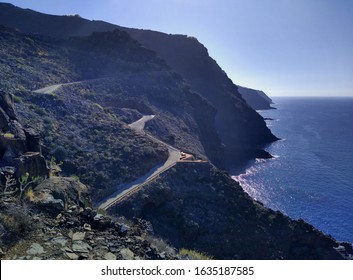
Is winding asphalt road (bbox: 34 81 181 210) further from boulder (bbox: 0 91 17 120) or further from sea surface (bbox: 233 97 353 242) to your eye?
sea surface (bbox: 233 97 353 242)

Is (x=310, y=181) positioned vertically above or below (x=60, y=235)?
below

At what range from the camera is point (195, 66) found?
9044 cm

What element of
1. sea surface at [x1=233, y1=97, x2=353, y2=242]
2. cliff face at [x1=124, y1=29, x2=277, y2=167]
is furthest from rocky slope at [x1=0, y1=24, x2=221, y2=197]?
cliff face at [x1=124, y1=29, x2=277, y2=167]

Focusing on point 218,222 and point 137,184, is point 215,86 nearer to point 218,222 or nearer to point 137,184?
point 137,184

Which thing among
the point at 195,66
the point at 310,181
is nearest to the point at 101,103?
the point at 310,181

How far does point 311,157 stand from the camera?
6769 centimetres

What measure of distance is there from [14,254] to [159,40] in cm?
9178

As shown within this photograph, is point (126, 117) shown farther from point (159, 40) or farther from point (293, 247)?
point (159, 40)

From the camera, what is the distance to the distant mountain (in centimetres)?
8362

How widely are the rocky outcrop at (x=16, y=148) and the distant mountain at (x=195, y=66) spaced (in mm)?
63445

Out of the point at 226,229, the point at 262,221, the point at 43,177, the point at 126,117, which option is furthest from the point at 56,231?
the point at 126,117

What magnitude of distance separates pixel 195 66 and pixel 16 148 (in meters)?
79.3

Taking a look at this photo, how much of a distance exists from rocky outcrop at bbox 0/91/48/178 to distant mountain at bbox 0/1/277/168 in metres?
63.4

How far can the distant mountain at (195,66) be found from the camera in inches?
3292
